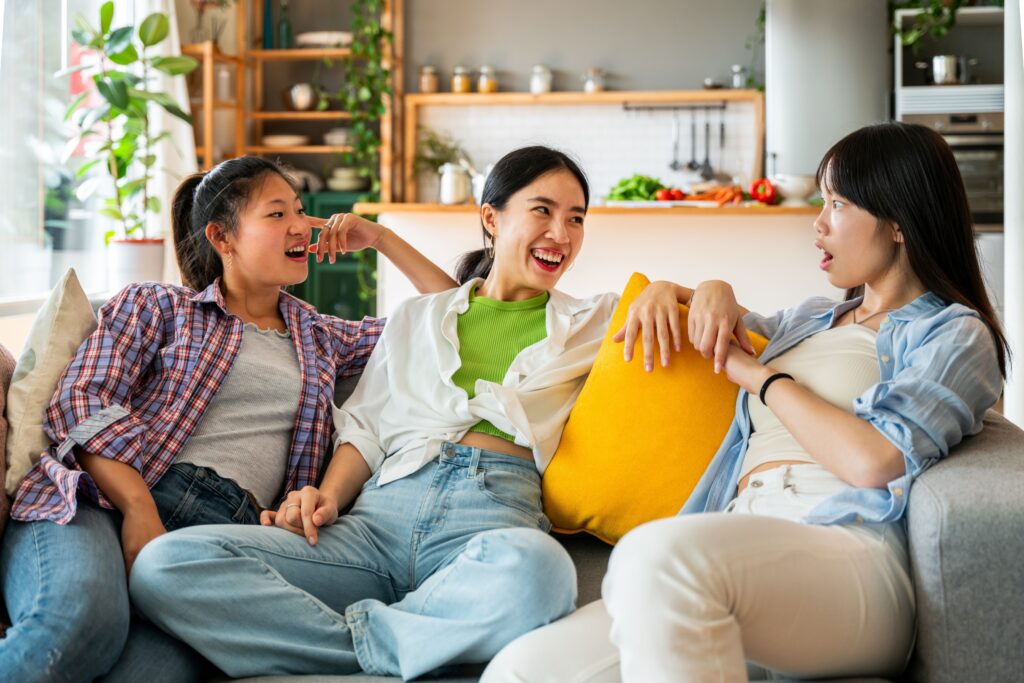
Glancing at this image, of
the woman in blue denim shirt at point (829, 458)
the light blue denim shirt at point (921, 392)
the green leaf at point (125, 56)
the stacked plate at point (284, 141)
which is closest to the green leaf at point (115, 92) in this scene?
the green leaf at point (125, 56)

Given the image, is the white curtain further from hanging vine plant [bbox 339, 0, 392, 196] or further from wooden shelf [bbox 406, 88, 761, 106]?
wooden shelf [bbox 406, 88, 761, 106]

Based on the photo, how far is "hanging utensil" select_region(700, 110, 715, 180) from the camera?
21.8 feet

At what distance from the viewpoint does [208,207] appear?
6.95ft

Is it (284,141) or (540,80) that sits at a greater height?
(540,80)

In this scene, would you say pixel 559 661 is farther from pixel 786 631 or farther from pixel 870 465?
pixel 870 465

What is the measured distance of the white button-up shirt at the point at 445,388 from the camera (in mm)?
1856

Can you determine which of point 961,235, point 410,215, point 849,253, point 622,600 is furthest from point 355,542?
point 410,215

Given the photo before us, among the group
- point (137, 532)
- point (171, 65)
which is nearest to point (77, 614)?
point (137, 532)

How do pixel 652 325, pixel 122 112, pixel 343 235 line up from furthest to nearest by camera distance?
1. pixel 122 112
2. pixel 343 235
3. pixel 652 325

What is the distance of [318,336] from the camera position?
211cm

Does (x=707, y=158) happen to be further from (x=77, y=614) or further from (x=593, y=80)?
(x=77, y=614)

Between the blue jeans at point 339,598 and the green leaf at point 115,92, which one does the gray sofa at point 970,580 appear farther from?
the green leaf at point 115,92

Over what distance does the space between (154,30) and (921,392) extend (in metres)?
4.42

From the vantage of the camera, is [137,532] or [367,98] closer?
[137,532]
